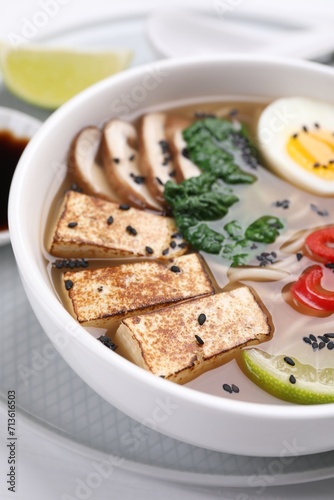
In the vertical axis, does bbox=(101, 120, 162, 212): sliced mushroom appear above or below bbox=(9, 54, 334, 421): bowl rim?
below

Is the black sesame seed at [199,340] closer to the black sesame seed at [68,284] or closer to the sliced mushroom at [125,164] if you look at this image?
the black sesame seed at [68,284]

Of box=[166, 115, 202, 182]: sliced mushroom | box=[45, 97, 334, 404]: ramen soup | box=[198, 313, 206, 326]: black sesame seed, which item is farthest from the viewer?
box=[166, 115, 202, 182]: sliced mushroom

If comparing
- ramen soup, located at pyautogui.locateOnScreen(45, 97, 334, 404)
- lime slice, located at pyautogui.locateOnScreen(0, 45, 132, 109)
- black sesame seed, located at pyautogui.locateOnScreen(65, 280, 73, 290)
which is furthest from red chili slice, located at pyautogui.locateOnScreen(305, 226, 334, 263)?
lime slice, located at pyautogui.locateOnScreen(0, 45, 132, 109)

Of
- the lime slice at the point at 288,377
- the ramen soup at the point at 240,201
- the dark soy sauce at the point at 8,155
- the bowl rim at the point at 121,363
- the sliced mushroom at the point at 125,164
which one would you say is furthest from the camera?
the dark soy sauce at the point at 8,155

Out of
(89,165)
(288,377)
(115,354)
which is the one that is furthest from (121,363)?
(89,165)

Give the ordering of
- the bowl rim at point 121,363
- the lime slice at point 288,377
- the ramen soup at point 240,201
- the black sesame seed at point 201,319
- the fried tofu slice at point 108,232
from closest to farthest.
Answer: the bowl rim at point 121,363 < the lime slice at point 288,377 < the black sesame seed at point 201,319 < the ramen soup at point 240,201 < the fried tofu slice at point 108,232

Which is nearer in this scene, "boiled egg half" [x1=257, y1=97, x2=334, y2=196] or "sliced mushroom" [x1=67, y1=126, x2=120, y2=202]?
"sliced mushroom" [x1=67, y1=126, x2=120, y2=202]

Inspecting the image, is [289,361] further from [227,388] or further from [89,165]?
[89,165]

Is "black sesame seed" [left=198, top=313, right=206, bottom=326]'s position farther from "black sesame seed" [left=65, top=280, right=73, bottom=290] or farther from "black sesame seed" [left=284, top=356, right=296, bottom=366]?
"black sesame seed" [left=65, top=280, right=73, bottom=290]

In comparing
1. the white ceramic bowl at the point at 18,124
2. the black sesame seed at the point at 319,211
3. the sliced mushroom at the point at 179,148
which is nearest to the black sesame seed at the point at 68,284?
the sliced mushroom at the point at 179,148

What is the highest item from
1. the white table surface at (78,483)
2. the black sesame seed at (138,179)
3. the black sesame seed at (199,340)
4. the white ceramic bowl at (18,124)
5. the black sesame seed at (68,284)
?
the black sesame seed at (138,179)
